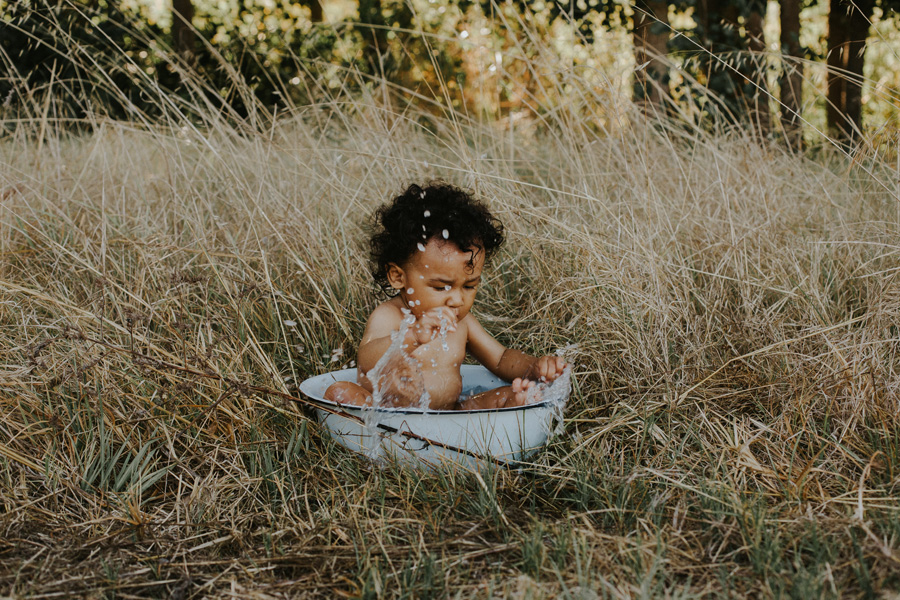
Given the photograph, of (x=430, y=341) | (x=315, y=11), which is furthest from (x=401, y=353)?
(x=315, y=11)

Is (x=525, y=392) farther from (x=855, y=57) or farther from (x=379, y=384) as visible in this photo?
(x=855, y=57)

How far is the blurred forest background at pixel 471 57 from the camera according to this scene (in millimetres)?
2971

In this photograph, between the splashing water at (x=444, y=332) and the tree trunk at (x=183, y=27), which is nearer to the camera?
the splashing water at (x=444, y=332)

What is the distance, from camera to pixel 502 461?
1.59 m

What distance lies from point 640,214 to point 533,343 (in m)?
0.77

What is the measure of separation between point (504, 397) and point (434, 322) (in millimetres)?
290

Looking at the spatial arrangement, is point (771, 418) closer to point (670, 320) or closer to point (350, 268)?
point (670, 320)

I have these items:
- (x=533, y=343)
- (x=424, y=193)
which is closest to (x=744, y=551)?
(x=533, y=343)

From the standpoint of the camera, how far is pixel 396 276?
1932mm

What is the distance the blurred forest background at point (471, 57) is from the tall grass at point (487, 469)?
1.56 ft

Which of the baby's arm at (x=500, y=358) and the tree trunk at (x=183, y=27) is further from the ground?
the tree trunk at (x=183, y=27)

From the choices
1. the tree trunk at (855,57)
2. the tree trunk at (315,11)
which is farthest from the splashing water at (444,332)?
the tree trunk at (315,11)

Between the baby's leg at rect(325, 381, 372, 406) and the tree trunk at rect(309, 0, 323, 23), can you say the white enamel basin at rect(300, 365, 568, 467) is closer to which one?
the baby's leg at rect(325, 381, 372, 406)

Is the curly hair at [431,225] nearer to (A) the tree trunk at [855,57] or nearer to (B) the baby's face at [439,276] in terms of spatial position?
(B) the baby's face at [439,276]
